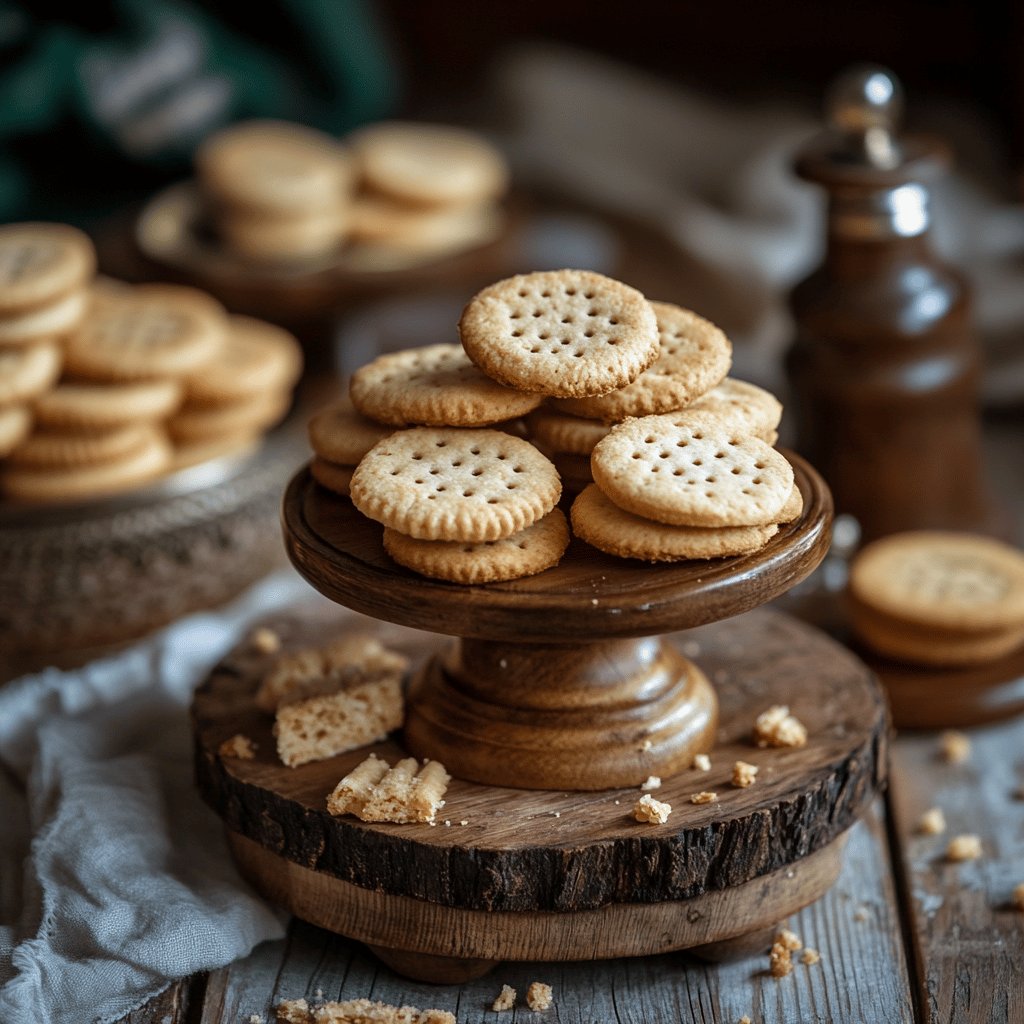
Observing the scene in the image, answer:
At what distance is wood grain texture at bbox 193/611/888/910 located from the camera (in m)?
0.94

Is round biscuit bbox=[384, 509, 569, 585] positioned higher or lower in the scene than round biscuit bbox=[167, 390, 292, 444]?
higher

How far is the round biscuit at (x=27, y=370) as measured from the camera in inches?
57.4

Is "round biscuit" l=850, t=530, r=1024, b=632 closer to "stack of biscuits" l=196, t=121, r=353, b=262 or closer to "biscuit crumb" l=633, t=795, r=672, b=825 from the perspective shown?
"biscuit crumb" l=633, t=795, r=672, b=825

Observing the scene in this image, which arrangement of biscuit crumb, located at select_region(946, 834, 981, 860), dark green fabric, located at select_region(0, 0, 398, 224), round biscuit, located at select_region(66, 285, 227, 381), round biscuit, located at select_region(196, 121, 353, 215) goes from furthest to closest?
dark green fabric, located at select_region(0, 0, 398, 224) → round biscuit, located at select_region(196, 121, 353, 215) → round biscuit, located at select_region(66, 285, 227, 381) → biscuit crumb, located at select_region(946, 834, 981, 860)

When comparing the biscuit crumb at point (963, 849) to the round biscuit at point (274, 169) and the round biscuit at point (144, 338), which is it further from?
the round biscuit at point (274, 169)

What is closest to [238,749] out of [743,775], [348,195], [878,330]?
[743,775]

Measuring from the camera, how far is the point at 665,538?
2.95 ft

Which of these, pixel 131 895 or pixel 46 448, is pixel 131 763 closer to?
pixel 131 895

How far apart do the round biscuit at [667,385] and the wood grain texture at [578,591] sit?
3.7 inches

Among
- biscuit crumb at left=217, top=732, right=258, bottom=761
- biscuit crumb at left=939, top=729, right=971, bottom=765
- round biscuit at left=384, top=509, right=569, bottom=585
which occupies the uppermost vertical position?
round biscuit at left=384, top=509, right=569, bottom=585

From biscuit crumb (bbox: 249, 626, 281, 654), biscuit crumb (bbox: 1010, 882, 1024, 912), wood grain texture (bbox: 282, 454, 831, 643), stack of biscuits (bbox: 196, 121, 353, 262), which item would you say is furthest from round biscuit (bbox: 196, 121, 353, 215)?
biscuit crumb (bbox: 1010, 882, 1024, 912)

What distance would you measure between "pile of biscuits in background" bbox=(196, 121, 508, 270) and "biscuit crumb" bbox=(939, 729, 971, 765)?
963 millimetres

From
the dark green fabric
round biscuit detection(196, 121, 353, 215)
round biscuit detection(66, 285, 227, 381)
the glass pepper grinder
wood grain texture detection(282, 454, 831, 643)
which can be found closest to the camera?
wood grain texture detection(282, 454, 831, 643)

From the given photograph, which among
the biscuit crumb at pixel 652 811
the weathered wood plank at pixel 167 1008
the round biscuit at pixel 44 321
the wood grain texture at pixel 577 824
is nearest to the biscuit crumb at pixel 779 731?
the wood grain texture at pixel 577 824
